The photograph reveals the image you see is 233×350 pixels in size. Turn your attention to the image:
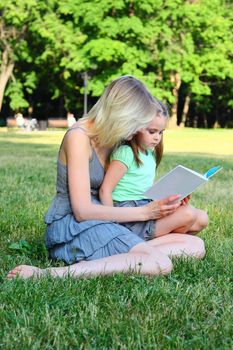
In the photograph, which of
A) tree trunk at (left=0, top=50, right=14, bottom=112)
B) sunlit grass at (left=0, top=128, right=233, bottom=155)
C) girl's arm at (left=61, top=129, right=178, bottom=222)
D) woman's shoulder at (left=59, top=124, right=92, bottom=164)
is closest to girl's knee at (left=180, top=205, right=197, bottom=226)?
girl's arm at (left=61, top=129, right=178, bottom=222)

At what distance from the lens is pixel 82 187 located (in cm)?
387

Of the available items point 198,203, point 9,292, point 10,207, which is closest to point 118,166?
point 9,292

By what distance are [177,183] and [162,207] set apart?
19 centimetres

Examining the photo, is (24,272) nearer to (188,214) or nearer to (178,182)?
(178,182)

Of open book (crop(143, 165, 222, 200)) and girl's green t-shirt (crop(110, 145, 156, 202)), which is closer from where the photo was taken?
open book (crop(143, 165, 222, 200))

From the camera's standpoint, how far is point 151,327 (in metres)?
2.66

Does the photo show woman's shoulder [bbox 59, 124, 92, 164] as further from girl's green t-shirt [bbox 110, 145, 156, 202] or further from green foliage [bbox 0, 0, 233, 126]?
green foliage [bbox 0, 0, 233, 126]

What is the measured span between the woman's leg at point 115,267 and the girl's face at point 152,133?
736 mm

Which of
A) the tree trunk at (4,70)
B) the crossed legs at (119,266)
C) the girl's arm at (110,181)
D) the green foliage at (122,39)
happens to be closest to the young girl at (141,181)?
the girl's arm at (110,181)

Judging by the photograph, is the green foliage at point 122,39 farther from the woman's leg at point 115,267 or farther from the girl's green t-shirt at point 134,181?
the woman's leg at point 115,267

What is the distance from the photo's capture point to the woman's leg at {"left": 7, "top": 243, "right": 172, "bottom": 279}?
11.5ft

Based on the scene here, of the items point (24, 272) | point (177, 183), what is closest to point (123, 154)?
point (177, 183)

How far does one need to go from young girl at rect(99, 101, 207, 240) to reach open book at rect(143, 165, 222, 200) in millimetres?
282

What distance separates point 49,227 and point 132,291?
1.00 metres
